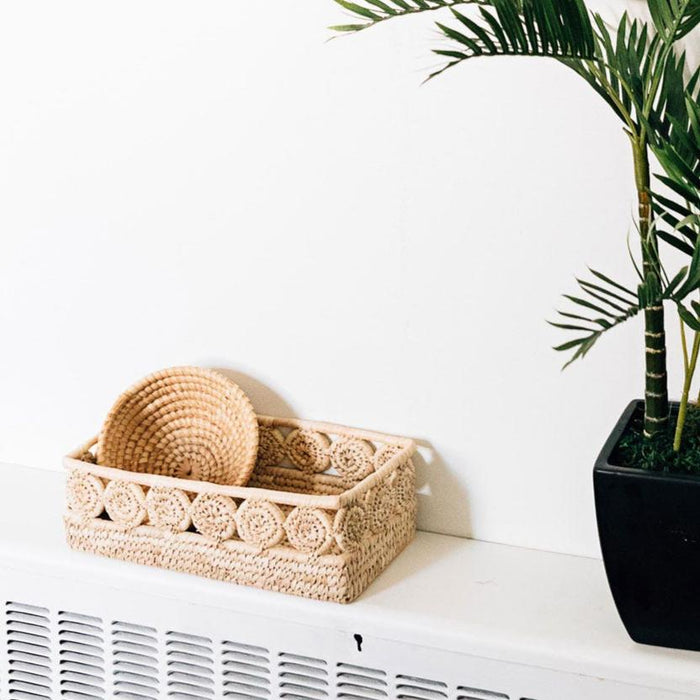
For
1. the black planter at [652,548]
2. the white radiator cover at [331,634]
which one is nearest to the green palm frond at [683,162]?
the black planter at [652,548]

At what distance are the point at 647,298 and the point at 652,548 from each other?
0.30m

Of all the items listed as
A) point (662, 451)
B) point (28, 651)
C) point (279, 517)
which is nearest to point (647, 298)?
point (662, 451)

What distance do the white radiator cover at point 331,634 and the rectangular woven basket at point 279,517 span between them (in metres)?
0.02

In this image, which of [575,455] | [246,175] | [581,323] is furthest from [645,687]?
[246,175]

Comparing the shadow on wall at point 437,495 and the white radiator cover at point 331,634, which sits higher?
the shadow on wall at point 437,495

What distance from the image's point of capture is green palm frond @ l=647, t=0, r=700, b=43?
1.10m

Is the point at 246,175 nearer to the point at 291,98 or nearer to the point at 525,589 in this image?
the point at 291,98

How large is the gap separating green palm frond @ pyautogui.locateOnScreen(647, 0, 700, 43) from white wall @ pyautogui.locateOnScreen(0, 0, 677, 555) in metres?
0.27

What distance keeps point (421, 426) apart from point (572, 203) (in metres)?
0.37

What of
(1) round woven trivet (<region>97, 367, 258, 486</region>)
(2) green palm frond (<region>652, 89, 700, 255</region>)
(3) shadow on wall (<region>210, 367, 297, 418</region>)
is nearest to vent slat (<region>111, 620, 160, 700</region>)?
(1) round woven trivet (<region>97, 367, 258, 486</region>)

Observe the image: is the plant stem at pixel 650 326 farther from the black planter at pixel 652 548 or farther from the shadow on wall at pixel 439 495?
the shadow on wall at pixel 439 495

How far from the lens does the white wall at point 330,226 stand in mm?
1458

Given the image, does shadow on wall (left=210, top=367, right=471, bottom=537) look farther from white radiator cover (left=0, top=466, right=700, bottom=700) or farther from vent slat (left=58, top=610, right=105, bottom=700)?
vent slat (left=58, top=610, right=105, bottom=700)

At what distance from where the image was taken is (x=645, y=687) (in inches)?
50.0
